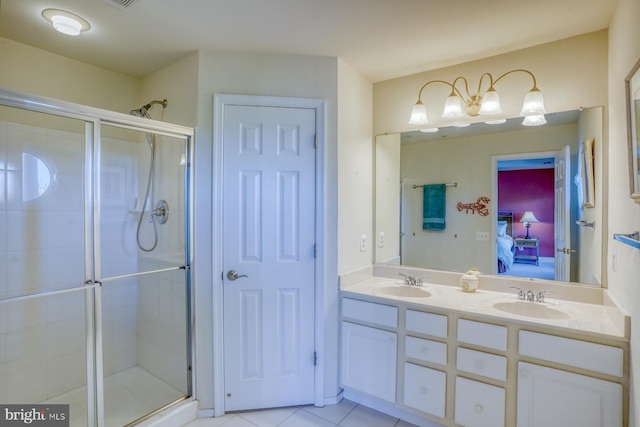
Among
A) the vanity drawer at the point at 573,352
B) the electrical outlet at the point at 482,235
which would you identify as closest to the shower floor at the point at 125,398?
the vanity drawer at the point at 573,352

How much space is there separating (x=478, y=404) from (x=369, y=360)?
25.8 inches

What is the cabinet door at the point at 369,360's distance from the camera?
2021 millimetres

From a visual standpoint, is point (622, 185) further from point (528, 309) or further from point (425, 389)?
point (425, 389)

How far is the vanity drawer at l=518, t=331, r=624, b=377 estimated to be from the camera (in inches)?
56.4

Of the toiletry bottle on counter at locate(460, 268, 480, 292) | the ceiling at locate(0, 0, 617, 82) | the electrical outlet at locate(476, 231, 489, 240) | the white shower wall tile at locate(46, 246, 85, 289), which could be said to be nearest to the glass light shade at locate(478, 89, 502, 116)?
the ceiling at locate(0, 0, 617, 82)

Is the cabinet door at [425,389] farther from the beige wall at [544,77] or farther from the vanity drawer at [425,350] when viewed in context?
the beige wall at [544,77]

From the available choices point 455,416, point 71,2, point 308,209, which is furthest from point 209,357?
point 71,2

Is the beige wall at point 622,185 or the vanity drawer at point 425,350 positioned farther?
the vanity drawer at point 425,350

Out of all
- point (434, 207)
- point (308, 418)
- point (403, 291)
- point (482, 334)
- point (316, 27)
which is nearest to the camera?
point (482, 334)

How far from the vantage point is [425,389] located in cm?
190

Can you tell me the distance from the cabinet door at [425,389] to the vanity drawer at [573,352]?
0.50 meters

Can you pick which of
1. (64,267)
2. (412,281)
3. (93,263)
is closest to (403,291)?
(412,281)

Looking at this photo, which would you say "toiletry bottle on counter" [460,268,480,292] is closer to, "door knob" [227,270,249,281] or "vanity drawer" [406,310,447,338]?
"vanity drawer" [406,310,447,338]

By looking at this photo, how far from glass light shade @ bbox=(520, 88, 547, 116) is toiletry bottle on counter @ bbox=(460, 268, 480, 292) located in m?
1.07
